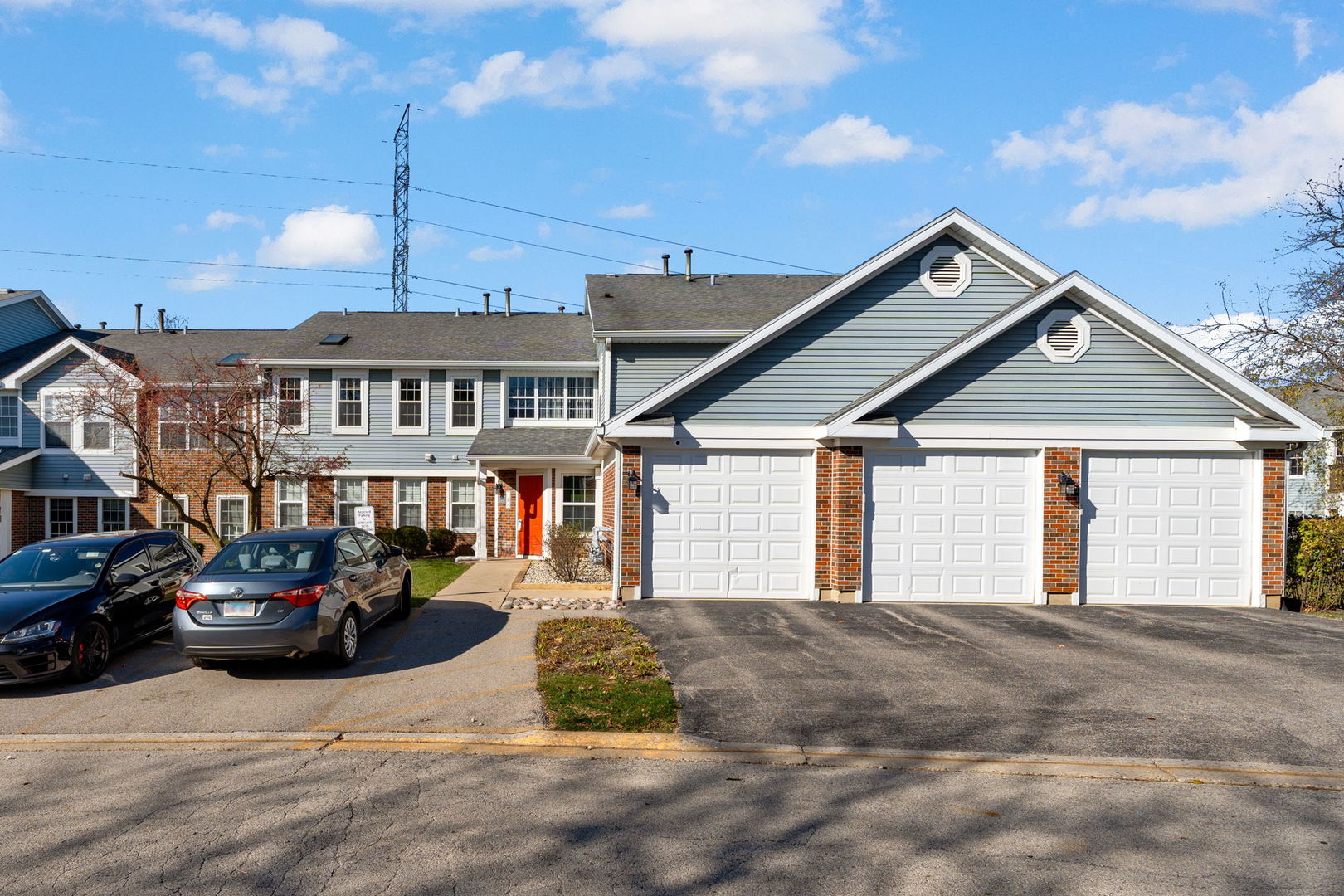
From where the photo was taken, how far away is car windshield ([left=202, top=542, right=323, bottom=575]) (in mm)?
9836

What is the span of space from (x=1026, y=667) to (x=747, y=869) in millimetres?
5945

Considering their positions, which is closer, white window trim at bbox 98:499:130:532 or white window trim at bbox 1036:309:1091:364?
white window trim at bbox 1036:309:1091:364

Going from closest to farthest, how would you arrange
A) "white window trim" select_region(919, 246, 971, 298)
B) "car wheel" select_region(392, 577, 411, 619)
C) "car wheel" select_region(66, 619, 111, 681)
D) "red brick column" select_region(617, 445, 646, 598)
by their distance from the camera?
1. "car wheel" select_region(66, 619, 111, 681)
2. "car wheel" select_region(392, 577, 411, 619)
3. "red brick column" select_region(617, 445, 646, 598)
4. "white window trim" select_region(919, 246, 971, 298)

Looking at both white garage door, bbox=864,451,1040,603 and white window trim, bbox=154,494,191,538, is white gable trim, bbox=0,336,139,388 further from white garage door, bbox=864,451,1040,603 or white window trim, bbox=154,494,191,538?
white garage door, bbox=864,451,1040,603

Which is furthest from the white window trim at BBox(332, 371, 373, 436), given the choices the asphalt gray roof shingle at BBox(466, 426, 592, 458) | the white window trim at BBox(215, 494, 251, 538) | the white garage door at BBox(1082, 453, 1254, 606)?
the white garage door at BBox(1082, 453, 1254, 606)

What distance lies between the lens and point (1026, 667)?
32.0ft

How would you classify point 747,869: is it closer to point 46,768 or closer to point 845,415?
point 46,768

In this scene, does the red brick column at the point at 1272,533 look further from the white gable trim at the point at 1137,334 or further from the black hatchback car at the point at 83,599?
the black hatchback car at the point at 83,599

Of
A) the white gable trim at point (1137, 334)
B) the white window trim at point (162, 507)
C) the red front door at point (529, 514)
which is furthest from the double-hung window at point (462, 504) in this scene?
the white gable trim at point (1137, 334)

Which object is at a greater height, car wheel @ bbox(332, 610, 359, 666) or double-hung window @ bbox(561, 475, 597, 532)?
double-hung window @ bbox(561, 475, 597, 532)

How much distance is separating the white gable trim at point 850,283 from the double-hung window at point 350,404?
471 inches

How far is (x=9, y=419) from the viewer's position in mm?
25109

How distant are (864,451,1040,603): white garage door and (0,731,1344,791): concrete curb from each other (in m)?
7.48

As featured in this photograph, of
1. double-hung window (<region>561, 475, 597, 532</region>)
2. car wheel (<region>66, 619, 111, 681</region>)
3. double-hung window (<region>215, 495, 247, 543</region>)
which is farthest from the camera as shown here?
double-hung window (<region>215, 495, 247, 543</region>)
